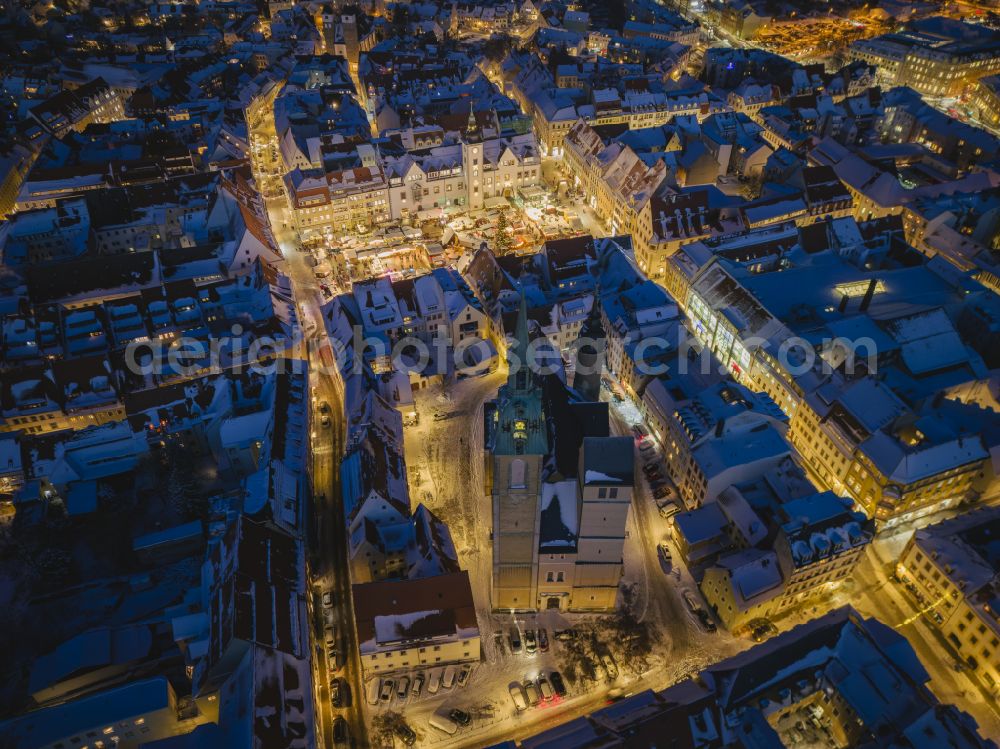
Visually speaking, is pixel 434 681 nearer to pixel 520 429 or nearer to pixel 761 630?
pixel 520 429

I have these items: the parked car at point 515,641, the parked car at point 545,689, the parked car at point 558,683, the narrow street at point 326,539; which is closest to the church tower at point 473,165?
the narrow street at point 326,539

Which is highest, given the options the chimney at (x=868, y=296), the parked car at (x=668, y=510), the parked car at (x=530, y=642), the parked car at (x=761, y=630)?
the chimney at (x=868, y=296)

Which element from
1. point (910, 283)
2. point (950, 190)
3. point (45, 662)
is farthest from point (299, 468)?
point (950, 190)

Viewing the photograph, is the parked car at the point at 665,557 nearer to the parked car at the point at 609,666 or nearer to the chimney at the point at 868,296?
the parked car at the point at 609,666

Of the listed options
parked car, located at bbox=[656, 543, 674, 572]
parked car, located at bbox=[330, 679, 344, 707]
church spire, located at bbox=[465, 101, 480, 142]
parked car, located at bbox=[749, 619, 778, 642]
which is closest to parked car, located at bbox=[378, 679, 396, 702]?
parked car, located at bbox=[330, 679, 344, 707]

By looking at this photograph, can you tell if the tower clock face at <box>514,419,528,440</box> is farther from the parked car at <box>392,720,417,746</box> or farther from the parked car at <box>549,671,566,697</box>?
the parked car at <box>392,720,417,746</box>

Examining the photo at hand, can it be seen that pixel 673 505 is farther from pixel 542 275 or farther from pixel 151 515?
pixel 151 515
